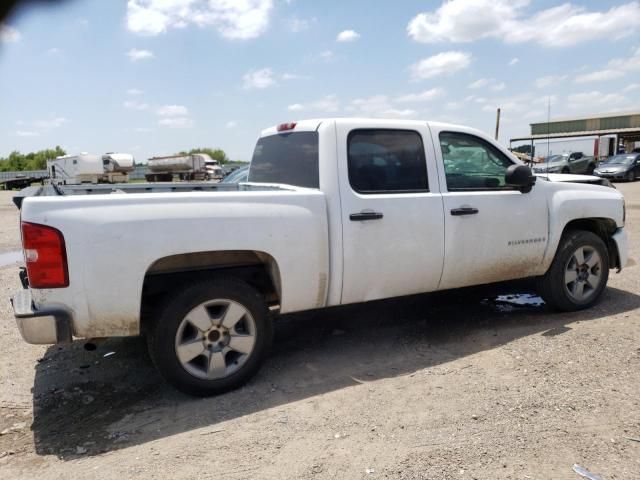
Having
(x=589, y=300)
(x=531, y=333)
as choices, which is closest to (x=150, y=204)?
(x=531, y=333)

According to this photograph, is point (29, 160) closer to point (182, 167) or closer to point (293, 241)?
point (182, 167)

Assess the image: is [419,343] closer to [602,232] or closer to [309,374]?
[309,374]

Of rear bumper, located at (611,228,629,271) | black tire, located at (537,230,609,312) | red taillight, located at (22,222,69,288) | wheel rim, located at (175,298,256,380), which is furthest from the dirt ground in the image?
red taillight, located at (22,222,69,288)

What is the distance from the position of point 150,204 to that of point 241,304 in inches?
36.8

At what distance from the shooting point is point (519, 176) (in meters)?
4.56

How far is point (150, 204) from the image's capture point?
3340mm

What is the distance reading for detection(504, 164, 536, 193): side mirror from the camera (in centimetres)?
454

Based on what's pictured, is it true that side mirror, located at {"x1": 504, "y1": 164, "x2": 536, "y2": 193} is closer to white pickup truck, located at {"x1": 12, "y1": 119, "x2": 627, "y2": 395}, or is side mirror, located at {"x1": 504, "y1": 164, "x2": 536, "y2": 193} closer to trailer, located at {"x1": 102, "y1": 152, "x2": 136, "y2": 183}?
white pickup truck, located at {"x1": 12, "y1": 119, "x2": 627, "y2": 395}

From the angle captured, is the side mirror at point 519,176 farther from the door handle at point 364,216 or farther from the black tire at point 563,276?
the door handle at point 364,216

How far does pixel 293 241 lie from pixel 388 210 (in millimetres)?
854

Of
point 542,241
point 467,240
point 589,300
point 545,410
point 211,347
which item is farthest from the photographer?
point 589,300

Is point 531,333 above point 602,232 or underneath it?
underneath

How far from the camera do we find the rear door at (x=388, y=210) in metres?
4.00

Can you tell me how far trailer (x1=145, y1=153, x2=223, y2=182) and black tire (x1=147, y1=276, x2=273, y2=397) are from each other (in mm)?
36884
